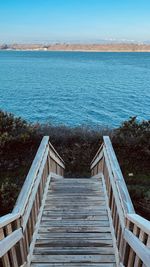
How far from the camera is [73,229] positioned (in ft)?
16.8

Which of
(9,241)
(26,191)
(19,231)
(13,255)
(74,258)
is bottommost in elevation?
(74,258)

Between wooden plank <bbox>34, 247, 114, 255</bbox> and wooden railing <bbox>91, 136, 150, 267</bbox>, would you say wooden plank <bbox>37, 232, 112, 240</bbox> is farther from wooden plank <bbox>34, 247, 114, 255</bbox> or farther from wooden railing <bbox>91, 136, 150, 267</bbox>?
wooden plank <bbox>34, 247, 114, 255</bbox>

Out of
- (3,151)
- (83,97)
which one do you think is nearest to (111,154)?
(3,151)

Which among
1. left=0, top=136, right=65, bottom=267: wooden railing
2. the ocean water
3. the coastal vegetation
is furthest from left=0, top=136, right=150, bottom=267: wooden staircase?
the ocean water

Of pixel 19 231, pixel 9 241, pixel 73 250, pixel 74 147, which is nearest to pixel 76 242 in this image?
pixel 73 250

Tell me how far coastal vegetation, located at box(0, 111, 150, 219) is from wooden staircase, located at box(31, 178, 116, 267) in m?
3.99

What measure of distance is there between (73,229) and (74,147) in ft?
22.9

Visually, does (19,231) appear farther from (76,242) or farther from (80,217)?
(80,217)

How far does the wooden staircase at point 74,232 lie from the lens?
14.2 feet

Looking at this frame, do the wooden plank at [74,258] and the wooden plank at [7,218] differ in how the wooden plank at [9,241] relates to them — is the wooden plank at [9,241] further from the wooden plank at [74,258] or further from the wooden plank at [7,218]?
the wooden plank at [74,258]

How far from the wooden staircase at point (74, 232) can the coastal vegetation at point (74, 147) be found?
399 cm

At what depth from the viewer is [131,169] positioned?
11.0m

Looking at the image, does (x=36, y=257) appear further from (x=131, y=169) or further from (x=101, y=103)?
(x=101, y=103)

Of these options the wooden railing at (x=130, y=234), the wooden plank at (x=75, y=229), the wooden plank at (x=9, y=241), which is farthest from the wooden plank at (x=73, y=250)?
the wooden plank at (x=9, y=241)
